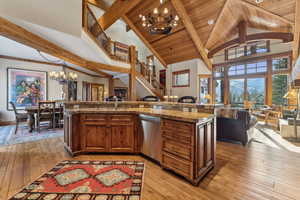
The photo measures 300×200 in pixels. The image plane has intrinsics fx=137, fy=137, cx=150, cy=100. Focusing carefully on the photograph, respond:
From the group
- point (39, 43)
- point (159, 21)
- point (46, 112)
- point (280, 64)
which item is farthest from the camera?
point (280, 64)

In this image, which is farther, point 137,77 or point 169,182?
point 137,77

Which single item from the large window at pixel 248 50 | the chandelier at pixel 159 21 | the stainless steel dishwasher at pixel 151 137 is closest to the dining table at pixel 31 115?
the stainless steel dishwasher at pixel 151 137

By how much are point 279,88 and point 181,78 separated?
478 cm

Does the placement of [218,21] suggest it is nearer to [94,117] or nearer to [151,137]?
[151,137]

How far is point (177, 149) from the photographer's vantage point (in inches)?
80.9

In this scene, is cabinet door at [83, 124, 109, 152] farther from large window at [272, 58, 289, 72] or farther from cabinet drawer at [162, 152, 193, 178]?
large window at [272, 58, 289, 72]

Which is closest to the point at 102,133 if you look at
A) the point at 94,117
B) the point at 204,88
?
the point at 94,117

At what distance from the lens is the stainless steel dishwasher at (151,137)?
95.1 inches

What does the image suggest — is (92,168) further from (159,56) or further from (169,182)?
(159,56)

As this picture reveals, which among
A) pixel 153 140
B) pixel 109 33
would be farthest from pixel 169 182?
pixel 109 33

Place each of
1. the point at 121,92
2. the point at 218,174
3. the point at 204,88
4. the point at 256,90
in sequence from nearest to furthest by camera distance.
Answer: the point at 218,174
the point at 256,90
the point at 204,88
the point at 121,92

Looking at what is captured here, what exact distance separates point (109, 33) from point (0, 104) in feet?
22.9

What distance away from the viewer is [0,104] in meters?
5.41

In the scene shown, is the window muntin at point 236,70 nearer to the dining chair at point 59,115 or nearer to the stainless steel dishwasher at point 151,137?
the stainless steel dishwasher at point 151,137
